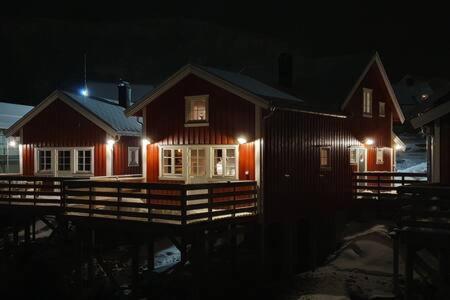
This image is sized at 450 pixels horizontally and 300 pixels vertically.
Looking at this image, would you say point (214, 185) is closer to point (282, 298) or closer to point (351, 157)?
point (282, 298)

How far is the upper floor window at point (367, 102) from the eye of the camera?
23375 millimetres

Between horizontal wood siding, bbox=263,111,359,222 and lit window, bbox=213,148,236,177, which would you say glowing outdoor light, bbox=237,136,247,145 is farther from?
horizontal wood siding, bbox=263,111,359,222

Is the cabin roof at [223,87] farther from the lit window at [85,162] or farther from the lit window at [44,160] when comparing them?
the lit window at [44,160]

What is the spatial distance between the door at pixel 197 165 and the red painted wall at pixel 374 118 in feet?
23.1

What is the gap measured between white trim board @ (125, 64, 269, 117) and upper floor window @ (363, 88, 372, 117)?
354 inches

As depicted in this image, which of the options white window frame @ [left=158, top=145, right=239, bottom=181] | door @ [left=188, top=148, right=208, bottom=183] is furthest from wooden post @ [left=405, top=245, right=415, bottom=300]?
door @ [left=188, top=148, right=208, bottom=183]

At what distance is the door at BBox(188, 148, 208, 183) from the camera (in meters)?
17.4

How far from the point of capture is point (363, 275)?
16.1 metres

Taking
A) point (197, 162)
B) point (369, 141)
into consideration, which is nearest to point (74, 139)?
point (197, 162)

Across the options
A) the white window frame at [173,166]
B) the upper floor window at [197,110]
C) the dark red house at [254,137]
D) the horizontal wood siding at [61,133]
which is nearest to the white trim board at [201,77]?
Result: the dark red house at [254,137]

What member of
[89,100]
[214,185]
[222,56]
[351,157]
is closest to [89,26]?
[222,56]

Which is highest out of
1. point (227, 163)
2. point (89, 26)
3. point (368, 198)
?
point (89, 26)

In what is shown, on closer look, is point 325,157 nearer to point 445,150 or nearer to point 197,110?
point 197,110

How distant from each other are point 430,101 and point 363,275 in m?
5.84
